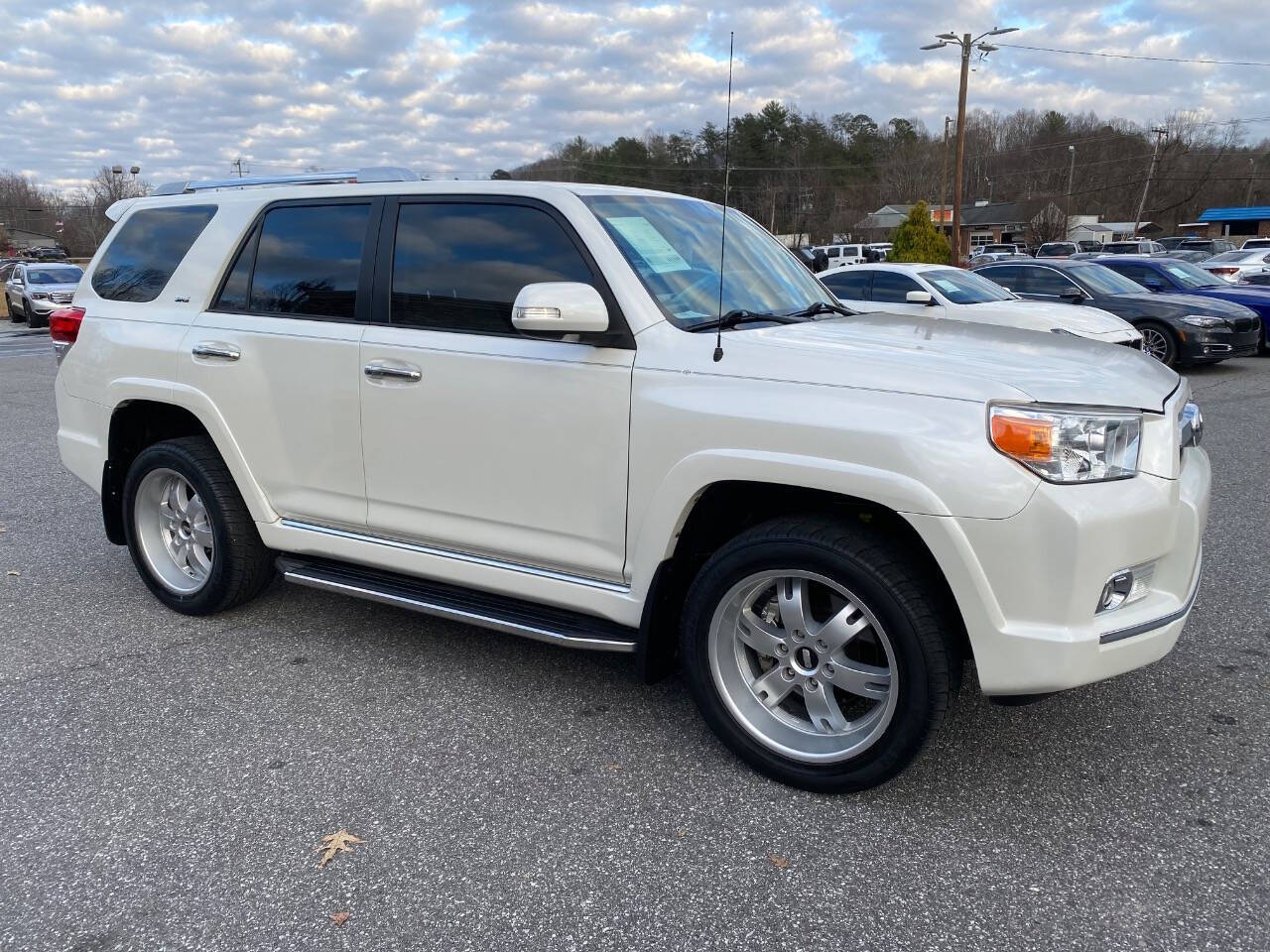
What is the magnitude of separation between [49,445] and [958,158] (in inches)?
1085

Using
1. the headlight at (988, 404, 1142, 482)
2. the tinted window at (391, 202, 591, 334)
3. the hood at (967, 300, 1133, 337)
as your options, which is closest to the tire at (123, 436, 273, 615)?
the tinted window at (391, 202, 591, 334)

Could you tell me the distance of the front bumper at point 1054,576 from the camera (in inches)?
106

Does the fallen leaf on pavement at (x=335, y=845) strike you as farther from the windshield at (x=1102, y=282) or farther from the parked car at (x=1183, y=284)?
the parked car at (x=1183, y=284)

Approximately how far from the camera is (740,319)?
3.57 m

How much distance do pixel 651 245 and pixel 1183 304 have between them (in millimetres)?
12157

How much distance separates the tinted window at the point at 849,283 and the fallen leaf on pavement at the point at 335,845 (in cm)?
1014

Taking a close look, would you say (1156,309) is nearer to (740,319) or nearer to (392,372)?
(740,319)

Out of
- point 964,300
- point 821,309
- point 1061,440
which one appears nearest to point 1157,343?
point 964,300

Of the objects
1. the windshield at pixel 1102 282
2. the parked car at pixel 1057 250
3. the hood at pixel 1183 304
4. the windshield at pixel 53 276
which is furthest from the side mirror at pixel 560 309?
the parked car at pixel 1057 250

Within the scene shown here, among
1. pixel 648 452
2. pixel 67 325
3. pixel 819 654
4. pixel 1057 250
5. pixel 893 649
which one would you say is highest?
pixel 1057 250

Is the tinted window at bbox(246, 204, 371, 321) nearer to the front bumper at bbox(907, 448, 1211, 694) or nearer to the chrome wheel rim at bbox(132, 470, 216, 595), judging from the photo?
the chrome wheel rim at bbox(132, 470, 216, 595)

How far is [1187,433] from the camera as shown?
11.1 feet

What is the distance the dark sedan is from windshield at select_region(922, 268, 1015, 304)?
4.36m

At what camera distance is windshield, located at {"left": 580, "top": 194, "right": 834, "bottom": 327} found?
3531 mm
